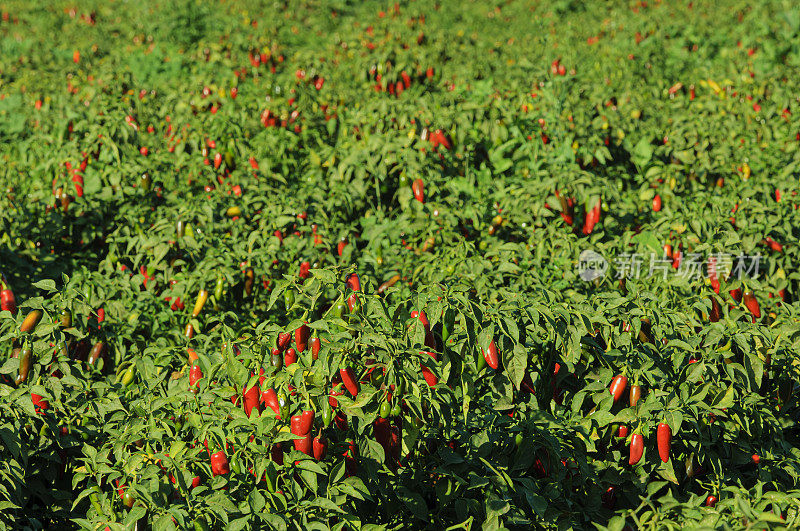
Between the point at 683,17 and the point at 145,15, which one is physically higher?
the point at 145,15

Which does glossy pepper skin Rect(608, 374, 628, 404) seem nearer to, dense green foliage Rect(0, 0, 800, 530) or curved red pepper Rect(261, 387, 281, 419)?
dense green foliage Rect(0, 0, 800, 530)

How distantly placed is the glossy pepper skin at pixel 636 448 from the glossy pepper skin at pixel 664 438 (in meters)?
0.07

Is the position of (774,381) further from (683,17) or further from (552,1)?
(552,1)

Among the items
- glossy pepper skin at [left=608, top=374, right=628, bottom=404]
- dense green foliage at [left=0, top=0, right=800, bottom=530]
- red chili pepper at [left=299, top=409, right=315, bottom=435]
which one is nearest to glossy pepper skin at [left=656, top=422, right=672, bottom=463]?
dense green foliage at [left=0, top=0, right=800, bottom=530]

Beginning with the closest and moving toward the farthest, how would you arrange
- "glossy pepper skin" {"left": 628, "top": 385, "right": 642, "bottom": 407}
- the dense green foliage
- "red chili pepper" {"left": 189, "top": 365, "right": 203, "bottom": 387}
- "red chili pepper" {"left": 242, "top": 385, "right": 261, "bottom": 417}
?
1. the dense green foliage
2. "red chili pepper" {"left": 242, "top": 385, "right": 261, "bottom": 417}
3. "glossy pepper skin" {"left": 628, "top": 385, "right": 642, "bottom": 407}
4. "red chili pepper" {"left": 189, "top": 365, "right": 203, "bottom": 387}

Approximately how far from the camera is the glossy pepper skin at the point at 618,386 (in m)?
2.87

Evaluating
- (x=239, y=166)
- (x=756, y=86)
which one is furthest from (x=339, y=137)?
(x=756, y=86)

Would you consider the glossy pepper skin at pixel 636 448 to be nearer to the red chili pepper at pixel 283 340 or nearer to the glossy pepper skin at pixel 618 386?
the glossy pepper skin at pixel 618 386

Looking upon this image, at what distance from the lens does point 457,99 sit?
19.7ft

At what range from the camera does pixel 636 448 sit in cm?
282

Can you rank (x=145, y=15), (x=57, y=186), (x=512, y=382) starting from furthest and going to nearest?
(x=145, y=15) < (x=57, y=186) < (x=512, y=382)

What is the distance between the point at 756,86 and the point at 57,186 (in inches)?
242

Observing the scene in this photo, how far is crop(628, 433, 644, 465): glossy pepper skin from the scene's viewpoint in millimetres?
2812

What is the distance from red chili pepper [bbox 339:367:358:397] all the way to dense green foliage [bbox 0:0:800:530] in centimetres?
5
